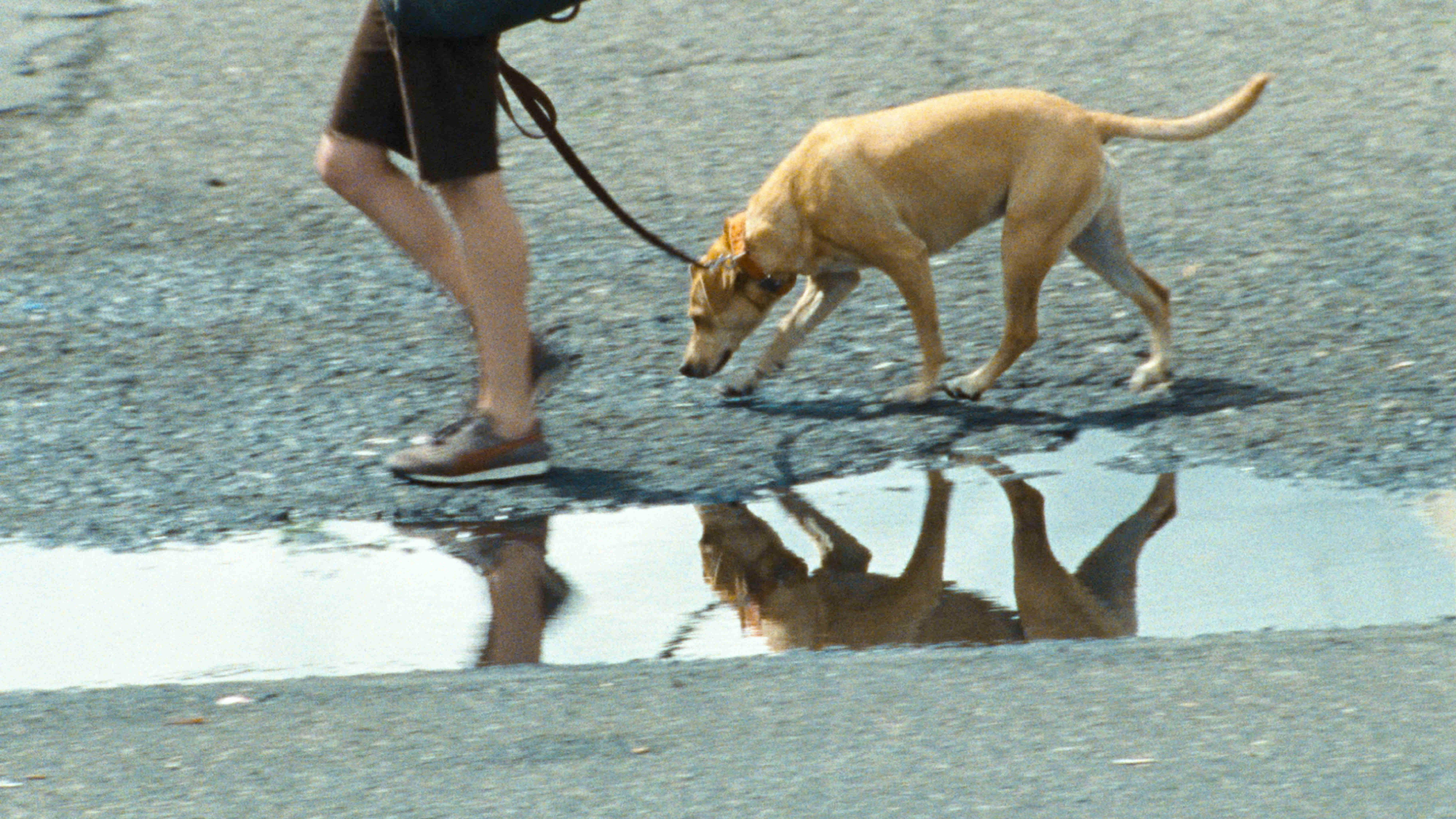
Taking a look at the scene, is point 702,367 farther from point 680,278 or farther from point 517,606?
point 517,606

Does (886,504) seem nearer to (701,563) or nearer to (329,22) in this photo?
(701,563)

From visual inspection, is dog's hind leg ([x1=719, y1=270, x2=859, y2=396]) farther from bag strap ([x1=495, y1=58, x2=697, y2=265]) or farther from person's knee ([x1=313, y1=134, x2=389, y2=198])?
person's knee ([x1=313, y1=134, x2=389, y2=198])

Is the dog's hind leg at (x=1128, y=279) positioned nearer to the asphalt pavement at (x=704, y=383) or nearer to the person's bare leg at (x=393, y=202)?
the asphalt pavement at (x=704, y=383)

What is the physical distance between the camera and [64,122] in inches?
319

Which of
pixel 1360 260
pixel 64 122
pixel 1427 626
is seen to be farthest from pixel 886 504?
pixel 64 122

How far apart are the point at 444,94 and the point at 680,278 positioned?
194cm

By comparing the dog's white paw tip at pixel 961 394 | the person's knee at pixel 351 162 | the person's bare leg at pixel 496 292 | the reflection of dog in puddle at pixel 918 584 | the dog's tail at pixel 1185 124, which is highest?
the person's knee at pixel 351 162

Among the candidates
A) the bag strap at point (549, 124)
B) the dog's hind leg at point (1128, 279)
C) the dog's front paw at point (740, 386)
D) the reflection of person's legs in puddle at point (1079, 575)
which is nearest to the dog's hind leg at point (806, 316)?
the dog's front paw at point (740, 386)

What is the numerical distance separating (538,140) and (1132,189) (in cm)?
236

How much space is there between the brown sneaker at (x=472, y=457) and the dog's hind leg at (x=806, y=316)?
87cm

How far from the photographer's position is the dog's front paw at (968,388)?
4.99m

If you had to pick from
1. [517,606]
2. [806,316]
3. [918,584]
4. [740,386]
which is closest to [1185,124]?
[806,316]

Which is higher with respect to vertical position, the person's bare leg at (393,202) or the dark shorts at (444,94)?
the dark shorts at (444,94)

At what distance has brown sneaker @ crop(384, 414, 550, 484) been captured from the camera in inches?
176
